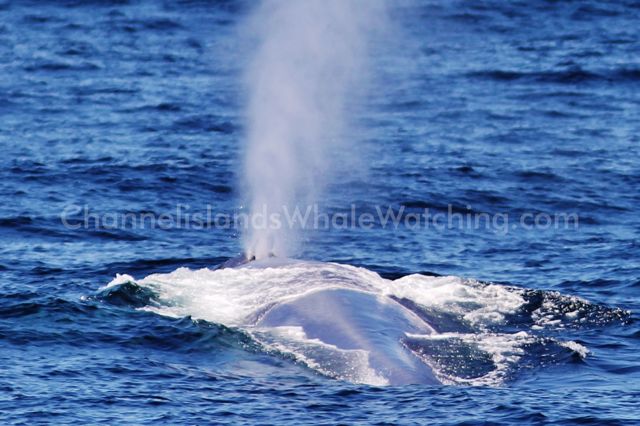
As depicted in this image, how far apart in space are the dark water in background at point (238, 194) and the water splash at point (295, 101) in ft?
3.42

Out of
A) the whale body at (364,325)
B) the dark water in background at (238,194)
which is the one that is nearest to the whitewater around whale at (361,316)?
the whale body at (364,325)

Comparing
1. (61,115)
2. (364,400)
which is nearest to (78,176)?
(61,115)

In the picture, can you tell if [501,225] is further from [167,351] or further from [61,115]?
[61,115]

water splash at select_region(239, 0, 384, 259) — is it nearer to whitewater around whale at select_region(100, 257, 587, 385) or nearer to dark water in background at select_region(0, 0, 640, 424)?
dark water in background at select_region(0, 0, 640, 424)

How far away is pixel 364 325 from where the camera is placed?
22.8 metres

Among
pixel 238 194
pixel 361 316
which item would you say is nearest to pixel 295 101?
pixel 238 194

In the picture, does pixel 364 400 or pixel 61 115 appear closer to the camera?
pixel 364 400

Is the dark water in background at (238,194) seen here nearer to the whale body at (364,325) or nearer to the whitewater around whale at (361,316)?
the whitewater around whale at (361,316)

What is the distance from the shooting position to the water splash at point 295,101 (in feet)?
120

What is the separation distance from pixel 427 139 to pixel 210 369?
24342 millimetres

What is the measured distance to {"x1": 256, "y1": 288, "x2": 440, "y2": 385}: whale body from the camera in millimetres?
20766

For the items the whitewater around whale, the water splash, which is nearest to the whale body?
the whitewater around whale

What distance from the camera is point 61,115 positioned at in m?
46.3

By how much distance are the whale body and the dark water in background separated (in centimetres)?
82
